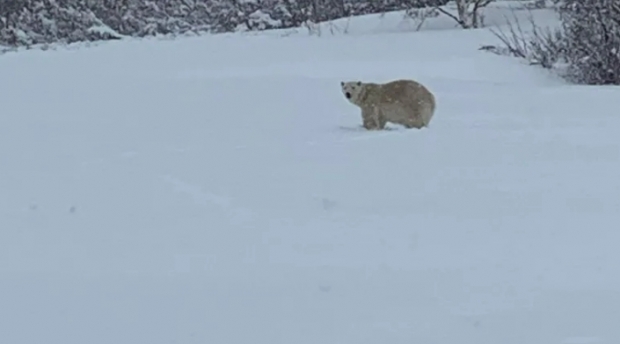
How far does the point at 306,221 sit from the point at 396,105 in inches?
92.6

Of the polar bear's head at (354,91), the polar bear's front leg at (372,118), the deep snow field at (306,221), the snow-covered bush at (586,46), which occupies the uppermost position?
the deep snow field at (306,221)

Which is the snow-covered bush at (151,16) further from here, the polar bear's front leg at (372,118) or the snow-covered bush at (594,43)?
the polar bear's front leg at (372,118)

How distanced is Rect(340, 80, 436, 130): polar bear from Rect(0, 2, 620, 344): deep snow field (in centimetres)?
15

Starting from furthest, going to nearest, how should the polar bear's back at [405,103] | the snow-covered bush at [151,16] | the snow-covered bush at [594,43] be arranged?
the snow-covered bush at [151,16] → the snow-covered bush at [594,43] → the polar bear's back at [405,103]

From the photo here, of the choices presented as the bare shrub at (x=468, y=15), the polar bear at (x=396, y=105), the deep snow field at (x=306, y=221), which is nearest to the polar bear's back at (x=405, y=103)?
the polar bear at (x=396, y=105)

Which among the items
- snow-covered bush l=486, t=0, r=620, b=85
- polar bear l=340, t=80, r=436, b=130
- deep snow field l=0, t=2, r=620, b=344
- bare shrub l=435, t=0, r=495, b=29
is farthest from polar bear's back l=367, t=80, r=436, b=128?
bare shrub l=435, t=0, r=495, b=29

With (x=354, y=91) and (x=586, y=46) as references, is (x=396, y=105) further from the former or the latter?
(x=586, y=46)

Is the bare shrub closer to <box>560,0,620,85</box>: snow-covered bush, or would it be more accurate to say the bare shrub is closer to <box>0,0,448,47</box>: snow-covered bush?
<box>0,0,448,47</box>: snow-covered bush

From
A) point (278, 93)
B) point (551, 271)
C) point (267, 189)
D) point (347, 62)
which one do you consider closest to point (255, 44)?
point (347, 62)

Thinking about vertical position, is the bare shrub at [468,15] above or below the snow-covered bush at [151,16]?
above

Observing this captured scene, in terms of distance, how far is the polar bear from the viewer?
6.34m

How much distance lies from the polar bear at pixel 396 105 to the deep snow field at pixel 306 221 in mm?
154

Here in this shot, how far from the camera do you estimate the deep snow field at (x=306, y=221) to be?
3.04 metres

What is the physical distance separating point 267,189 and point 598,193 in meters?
1.34
